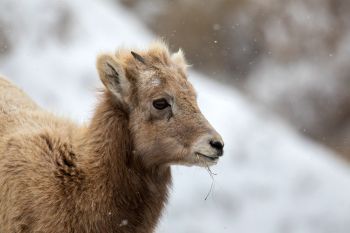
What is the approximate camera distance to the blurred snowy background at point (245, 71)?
14547 mm

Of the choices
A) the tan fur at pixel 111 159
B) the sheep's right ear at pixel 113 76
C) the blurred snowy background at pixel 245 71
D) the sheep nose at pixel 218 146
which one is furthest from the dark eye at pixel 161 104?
the blurred snowy background at pixel 245 71

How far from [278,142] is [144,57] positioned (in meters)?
8.60

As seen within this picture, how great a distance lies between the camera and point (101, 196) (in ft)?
22.8

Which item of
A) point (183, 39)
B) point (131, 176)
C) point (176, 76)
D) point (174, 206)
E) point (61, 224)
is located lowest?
point (61, 224)

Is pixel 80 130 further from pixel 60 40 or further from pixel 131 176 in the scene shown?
pixel 60 40

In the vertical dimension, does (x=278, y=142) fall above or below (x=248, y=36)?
below

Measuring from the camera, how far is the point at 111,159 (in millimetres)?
7086

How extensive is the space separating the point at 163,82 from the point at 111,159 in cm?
85

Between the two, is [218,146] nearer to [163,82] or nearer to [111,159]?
[163,82]

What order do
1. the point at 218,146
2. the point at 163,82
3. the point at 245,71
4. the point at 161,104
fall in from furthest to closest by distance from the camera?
1. the point at 245,71
2. the point at 163,82
3. the point at 161,104
4. the point at 218,146

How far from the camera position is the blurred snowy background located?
14.5 m

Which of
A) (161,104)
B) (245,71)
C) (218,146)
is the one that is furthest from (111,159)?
(245,71)

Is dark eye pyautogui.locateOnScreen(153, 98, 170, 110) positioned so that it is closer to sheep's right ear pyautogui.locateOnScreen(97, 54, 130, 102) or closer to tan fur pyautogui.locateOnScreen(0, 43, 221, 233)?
tan fur pyautogui.locateOnScreen(0, 43, 221, 233)

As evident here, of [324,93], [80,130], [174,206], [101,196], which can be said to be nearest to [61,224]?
[101,196]
